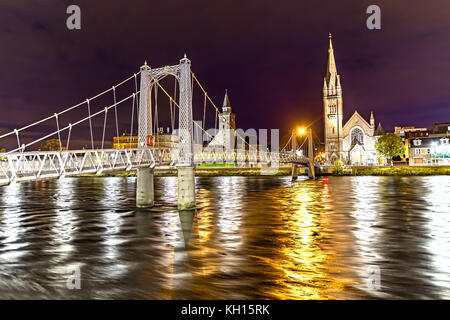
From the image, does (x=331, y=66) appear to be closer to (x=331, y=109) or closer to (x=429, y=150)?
(x=331, y=109)

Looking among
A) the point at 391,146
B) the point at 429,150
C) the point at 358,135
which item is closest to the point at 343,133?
the point at 358,135

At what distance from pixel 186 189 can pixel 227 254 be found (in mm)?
14350

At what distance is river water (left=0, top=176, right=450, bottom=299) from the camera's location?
12.6 metres

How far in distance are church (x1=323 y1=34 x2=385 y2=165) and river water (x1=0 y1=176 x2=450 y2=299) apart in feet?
317

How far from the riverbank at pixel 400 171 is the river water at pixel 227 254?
58.2 m

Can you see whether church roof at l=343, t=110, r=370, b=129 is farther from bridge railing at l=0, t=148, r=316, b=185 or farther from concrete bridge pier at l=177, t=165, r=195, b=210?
concrete bridge pier at l=177, t=165, r=195, b=210

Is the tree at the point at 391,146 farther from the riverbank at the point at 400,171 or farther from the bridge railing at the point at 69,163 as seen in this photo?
the bridge railing at the point at 69,163

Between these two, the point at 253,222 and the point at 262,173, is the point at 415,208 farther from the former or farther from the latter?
the point at 262,173

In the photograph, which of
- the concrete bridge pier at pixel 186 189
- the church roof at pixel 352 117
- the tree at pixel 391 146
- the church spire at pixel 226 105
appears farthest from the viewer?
the church spire at pixel 226 105

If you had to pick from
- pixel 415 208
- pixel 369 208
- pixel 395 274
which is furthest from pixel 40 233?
pixel 415 208

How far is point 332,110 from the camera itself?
465ft

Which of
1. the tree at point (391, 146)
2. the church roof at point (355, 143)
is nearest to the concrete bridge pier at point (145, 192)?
the tree at point (391, 146)

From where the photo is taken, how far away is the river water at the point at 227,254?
12570mm

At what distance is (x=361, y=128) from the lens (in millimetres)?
127938
